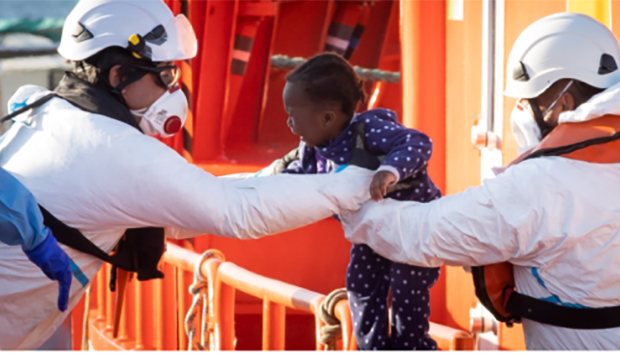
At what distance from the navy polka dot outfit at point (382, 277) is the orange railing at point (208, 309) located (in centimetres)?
14

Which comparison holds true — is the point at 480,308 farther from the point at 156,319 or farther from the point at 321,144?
the point at 156,319

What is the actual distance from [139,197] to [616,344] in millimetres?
1281

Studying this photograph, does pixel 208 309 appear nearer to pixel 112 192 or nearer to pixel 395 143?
pixel 112 192

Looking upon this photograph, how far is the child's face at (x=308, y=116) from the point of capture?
246cm

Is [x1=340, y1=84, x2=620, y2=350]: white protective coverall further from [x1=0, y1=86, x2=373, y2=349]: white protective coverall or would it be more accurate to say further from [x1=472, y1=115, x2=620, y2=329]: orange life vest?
[x1=0, y1=86, x2=373, y2=349]: white protective coverall

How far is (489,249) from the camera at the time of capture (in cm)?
198

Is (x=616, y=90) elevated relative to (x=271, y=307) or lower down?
elevated

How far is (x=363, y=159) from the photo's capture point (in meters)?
2.39

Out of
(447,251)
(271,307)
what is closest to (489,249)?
(447,251)

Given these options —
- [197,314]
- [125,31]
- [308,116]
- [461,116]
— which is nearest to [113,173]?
[125,31]

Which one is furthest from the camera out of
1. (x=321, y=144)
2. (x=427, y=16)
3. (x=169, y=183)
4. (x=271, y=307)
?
(x=427, y=16)

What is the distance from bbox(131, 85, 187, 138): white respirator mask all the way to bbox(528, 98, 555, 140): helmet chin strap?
108cm

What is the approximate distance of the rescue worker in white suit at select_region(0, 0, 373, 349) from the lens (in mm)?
2191

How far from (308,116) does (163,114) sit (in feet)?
1.48
